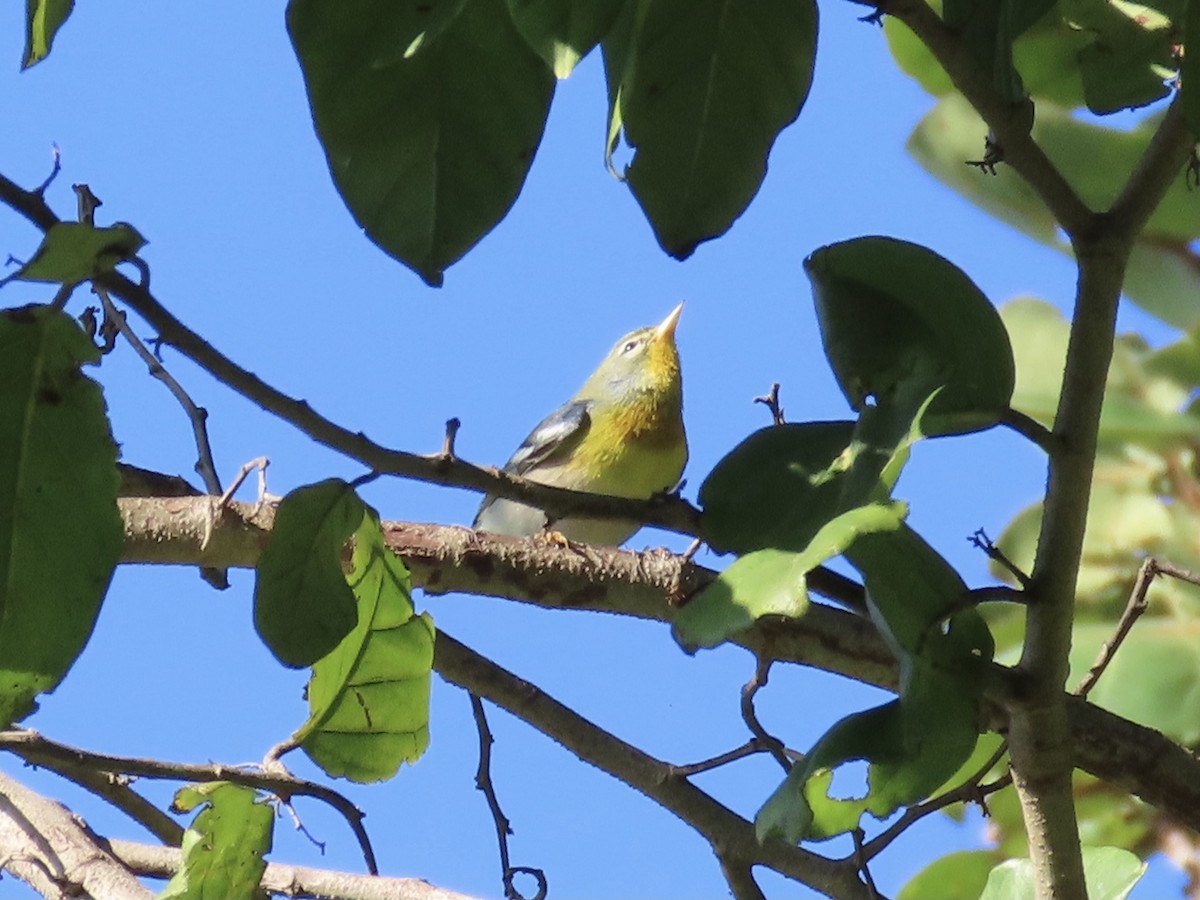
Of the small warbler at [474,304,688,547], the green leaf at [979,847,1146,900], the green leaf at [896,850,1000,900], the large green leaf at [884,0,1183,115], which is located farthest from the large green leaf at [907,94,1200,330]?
the small warbler at [474,304,688,547]

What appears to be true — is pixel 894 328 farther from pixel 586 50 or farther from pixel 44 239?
pixel 44 239

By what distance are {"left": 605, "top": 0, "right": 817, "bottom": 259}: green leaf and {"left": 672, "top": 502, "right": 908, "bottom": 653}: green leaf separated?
0.63ft

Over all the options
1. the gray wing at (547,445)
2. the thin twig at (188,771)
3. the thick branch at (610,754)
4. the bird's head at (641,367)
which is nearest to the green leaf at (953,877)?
the thick branch at (610,754)

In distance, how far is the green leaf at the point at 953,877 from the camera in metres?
1.23

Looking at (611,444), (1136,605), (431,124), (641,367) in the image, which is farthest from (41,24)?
(641,367)

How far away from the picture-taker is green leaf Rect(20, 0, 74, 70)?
658mm

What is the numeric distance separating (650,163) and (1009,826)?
35.4 inches

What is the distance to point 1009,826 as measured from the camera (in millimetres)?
1354

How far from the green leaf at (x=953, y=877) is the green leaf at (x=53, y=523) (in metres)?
0.85

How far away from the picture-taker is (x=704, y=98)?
694 mm

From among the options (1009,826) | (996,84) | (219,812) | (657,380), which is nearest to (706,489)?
(996,84)

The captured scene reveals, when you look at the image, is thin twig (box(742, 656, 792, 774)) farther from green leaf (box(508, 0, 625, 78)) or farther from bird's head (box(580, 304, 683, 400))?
bird's head (box(580, 304, 683, 400))

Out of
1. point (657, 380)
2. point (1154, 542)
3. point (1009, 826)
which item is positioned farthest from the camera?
point (657, 380)

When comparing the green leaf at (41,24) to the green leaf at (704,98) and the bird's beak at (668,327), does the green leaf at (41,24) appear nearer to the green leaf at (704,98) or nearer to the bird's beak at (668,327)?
the green leaf at (704,98)
